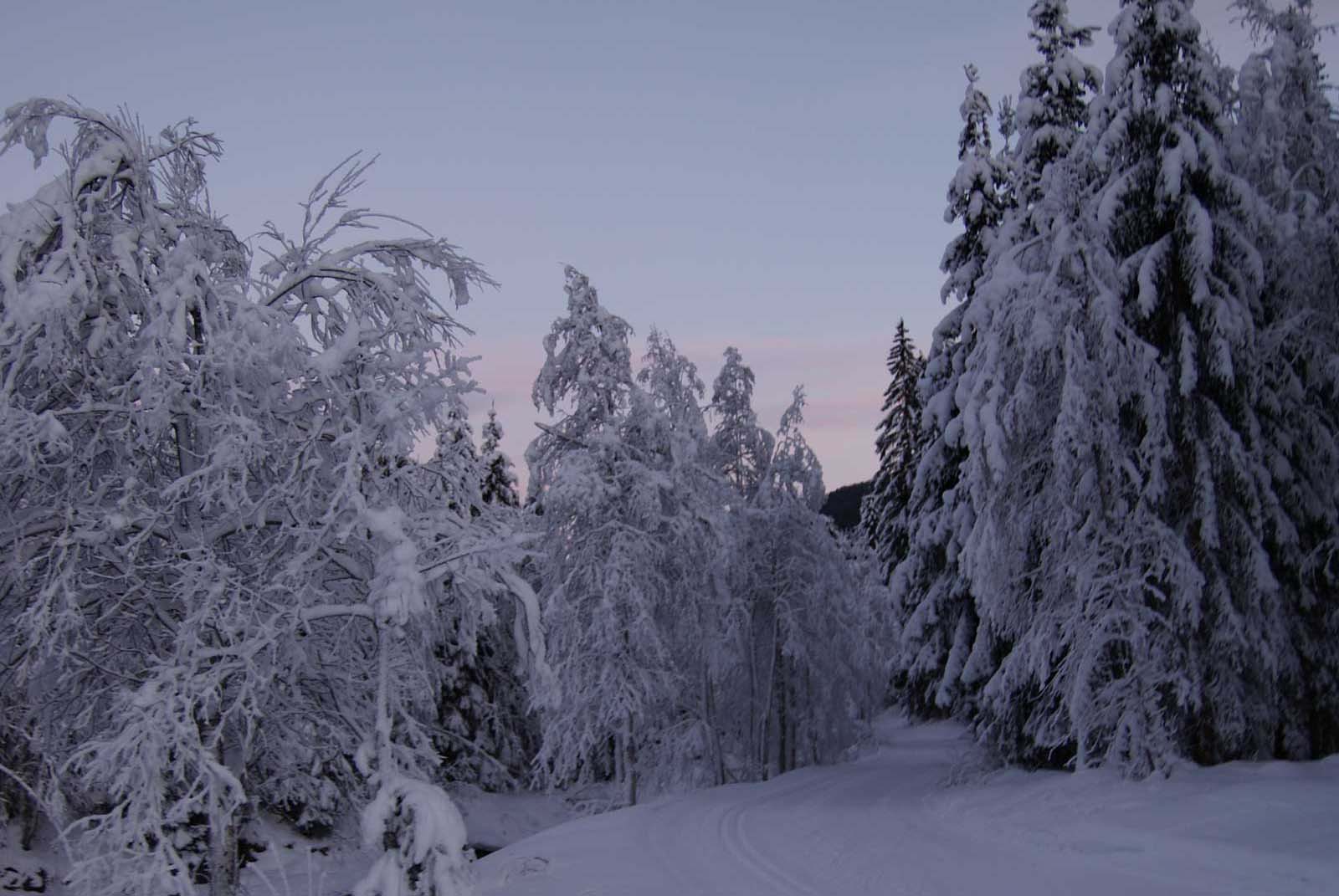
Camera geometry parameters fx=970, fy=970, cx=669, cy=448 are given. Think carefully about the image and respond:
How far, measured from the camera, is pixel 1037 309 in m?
16.6

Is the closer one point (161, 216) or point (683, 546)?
point (161, 216)

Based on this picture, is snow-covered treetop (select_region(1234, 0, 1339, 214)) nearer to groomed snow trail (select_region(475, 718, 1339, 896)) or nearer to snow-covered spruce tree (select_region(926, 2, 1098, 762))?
snow-covered spruce tree (select_region(926, 2, 1098, 762))

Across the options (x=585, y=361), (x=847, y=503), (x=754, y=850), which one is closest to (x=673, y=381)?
(x=585, y=361)

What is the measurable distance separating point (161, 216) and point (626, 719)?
15.6m

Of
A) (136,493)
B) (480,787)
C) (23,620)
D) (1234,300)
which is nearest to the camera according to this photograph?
(23,620)

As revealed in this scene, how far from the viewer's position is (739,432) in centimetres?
2988

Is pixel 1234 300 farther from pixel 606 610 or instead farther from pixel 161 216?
pixel 161 216

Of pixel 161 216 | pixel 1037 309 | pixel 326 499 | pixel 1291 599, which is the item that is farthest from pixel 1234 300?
pixel 161 216

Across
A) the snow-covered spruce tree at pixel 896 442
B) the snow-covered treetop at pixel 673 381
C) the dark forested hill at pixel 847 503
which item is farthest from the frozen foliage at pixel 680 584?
the dark forested hill at pixel 847 503

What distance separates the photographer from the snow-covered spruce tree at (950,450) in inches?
823

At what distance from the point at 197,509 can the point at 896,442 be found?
119 ft

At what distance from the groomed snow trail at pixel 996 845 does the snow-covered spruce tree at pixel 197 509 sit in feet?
11.9

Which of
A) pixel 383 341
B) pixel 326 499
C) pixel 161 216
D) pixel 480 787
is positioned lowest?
pixel 480 787

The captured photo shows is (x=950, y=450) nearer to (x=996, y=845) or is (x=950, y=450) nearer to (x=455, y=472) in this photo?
(x=996, y=845)
